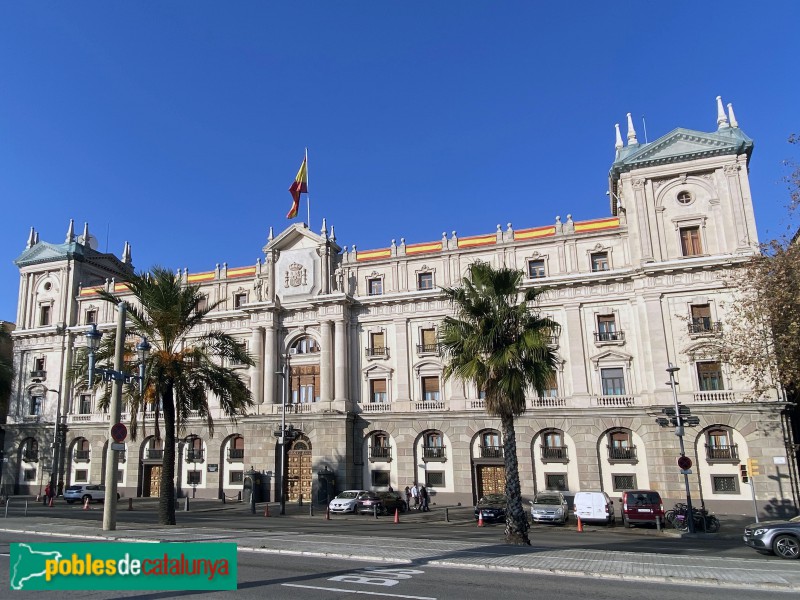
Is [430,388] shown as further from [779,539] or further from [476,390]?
[779,539]

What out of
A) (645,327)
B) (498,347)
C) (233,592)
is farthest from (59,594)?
(645,327)

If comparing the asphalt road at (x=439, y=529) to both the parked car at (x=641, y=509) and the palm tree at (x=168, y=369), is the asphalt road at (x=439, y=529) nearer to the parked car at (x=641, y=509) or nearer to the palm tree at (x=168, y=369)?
the parked car at (x=641, y=509)

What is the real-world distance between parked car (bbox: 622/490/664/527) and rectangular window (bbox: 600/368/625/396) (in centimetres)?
1024

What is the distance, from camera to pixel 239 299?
5012cm

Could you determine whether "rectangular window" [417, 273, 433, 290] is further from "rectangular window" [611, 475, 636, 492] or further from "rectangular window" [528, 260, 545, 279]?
"rectangular window" [611, 475, 636, 492]

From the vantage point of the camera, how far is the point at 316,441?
42750 millimetres

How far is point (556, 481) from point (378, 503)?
1227 centimetres

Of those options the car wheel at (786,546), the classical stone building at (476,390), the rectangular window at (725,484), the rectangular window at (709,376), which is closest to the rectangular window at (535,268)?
the classical stone building at (476,390)

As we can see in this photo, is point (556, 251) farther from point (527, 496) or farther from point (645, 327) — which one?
point (527, 496)

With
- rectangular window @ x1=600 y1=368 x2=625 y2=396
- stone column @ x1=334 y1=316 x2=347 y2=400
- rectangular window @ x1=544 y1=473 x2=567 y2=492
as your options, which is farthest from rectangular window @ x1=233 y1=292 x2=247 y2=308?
rectangular window @ x1=600 y1=368 x2=625 y2=396

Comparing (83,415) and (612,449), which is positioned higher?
(83,415)

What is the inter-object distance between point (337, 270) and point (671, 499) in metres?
27.6

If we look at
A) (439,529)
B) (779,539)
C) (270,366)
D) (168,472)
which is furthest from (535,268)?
(168,472)

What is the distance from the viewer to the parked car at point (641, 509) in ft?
93.9
